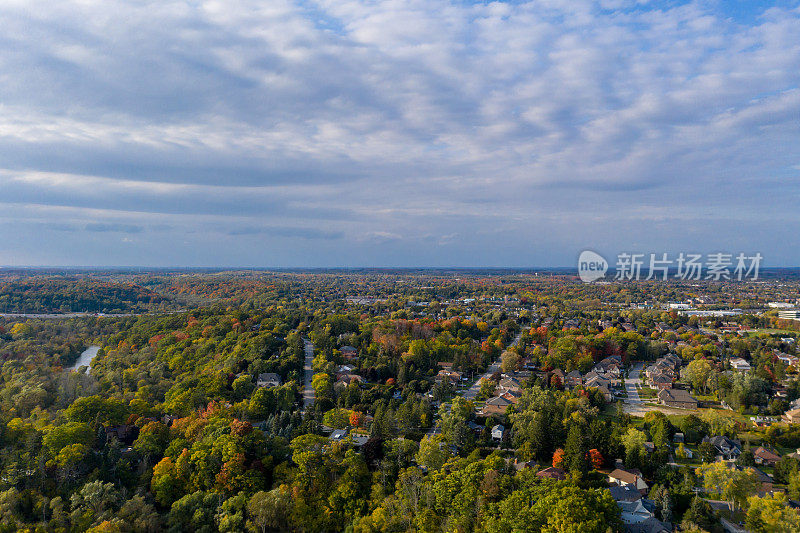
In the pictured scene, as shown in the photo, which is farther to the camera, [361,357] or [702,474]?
[361,357]

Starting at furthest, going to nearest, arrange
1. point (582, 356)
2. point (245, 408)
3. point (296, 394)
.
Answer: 1. point (582, 356)
2. point (296, 394)
3. point (245, 408)

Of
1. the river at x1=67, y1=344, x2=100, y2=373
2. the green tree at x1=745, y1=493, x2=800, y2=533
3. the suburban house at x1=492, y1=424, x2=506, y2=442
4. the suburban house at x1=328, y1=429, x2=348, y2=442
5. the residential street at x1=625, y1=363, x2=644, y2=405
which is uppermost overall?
the green tree at x1=745, y1=493, x2=800, y2=533

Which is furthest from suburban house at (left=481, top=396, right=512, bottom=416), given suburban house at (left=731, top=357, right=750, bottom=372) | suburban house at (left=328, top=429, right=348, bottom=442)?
suburban house at (left=731, top=357, right=750, bottom=372)

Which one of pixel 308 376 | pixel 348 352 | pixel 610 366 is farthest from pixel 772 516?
pixel 348 352

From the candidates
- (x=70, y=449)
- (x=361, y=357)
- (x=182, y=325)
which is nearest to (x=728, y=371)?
(x=361, y=357)

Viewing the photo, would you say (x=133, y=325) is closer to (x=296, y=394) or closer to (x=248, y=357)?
(x=248, y=357)

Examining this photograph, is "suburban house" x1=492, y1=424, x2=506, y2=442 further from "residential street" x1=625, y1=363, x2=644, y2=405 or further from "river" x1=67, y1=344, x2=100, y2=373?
"river" x1=67, y1=344, x2=100, y2=373
